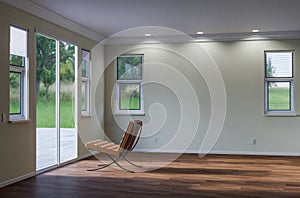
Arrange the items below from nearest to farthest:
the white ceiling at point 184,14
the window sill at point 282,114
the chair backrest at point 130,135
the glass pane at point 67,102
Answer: the white ceiling at point 184,14
the chair backrest at point 130,135
the glass pane at point 67,102
the window sill at point 282,114

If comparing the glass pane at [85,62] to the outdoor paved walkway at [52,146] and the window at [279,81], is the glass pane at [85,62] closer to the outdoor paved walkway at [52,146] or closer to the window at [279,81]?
the outdoor paved walkway at [52,146]

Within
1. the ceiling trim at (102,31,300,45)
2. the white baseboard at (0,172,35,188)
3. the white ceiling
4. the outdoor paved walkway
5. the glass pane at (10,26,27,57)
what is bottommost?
the white baseboard at (0,172,35,188)

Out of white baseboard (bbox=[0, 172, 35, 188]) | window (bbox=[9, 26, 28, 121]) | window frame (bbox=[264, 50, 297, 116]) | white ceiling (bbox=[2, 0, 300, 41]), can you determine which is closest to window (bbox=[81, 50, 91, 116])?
white ceiling (bbox=[2, 0, 300, 41])

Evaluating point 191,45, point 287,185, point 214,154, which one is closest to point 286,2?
point 287,185

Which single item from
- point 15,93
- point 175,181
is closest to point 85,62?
point 15,93

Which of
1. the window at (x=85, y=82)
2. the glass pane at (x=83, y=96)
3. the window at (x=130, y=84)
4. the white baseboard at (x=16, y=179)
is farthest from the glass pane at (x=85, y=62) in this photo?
the white baseboard at (x=16, y=179)

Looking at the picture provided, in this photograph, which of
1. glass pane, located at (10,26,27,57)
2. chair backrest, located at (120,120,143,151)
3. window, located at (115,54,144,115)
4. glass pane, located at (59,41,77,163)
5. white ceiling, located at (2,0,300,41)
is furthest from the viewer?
window, located at (115,54,144,115)

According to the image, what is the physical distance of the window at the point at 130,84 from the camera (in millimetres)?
8508

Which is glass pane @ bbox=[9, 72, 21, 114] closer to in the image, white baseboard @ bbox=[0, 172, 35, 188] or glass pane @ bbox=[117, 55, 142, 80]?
white baseboard @ bbox=[0, 172, 35, 188]

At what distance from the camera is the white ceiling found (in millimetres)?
5375

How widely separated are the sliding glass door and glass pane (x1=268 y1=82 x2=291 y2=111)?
4069 millimetres

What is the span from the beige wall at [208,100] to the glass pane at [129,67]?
164 millimetres

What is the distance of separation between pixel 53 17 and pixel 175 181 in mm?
3214

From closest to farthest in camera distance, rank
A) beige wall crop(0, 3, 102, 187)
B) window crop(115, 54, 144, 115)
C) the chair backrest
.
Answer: beige wall crop(0, 3, 102, 187) → the chair backrest → window crop(115, 54, 144, 115)
